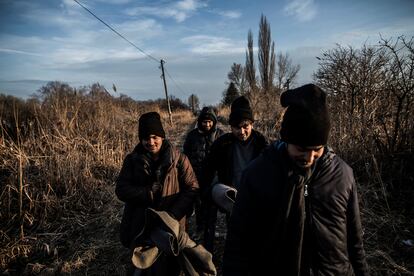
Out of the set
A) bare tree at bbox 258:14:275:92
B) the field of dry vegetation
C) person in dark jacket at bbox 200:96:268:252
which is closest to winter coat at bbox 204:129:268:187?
person in dark jacket at bbox 200:96:268:252

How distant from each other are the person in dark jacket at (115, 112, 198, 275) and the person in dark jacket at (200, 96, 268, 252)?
37cm

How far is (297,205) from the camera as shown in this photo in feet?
4.46

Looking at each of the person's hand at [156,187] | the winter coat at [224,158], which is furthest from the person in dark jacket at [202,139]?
the person's hand at [156,187]

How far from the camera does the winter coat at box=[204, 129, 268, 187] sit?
2947mm

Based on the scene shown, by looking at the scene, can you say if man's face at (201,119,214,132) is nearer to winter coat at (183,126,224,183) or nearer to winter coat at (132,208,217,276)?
winter coat at (183,126,224,183)

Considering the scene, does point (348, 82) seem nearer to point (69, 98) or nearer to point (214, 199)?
point (214, 199)

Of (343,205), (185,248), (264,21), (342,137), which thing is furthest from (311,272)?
(264,21)

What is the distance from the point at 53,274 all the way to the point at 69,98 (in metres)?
5.78

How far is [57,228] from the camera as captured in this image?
175 inches

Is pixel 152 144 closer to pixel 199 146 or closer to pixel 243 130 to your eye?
pixel 243 130

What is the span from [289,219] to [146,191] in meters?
1.46

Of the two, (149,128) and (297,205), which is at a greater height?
(149,128)

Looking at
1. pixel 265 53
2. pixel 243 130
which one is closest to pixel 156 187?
pixel 243 130

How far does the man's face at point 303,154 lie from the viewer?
1.39m
